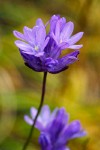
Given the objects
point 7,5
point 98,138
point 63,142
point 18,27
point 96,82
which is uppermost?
point 7,5

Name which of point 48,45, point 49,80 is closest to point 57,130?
point 48,45

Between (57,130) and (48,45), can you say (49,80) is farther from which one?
(48,45)

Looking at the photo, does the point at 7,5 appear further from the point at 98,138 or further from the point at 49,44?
the point at 49,44

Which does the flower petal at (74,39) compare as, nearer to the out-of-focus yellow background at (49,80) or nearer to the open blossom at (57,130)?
the open blossom at (57,130)

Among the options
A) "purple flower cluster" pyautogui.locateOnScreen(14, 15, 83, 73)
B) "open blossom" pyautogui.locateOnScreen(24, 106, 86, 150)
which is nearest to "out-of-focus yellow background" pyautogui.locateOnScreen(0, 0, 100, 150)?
"open blossom" pyautogui.locateOnScreen(24, 106, 86, 150)

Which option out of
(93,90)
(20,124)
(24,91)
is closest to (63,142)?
(20,124)
